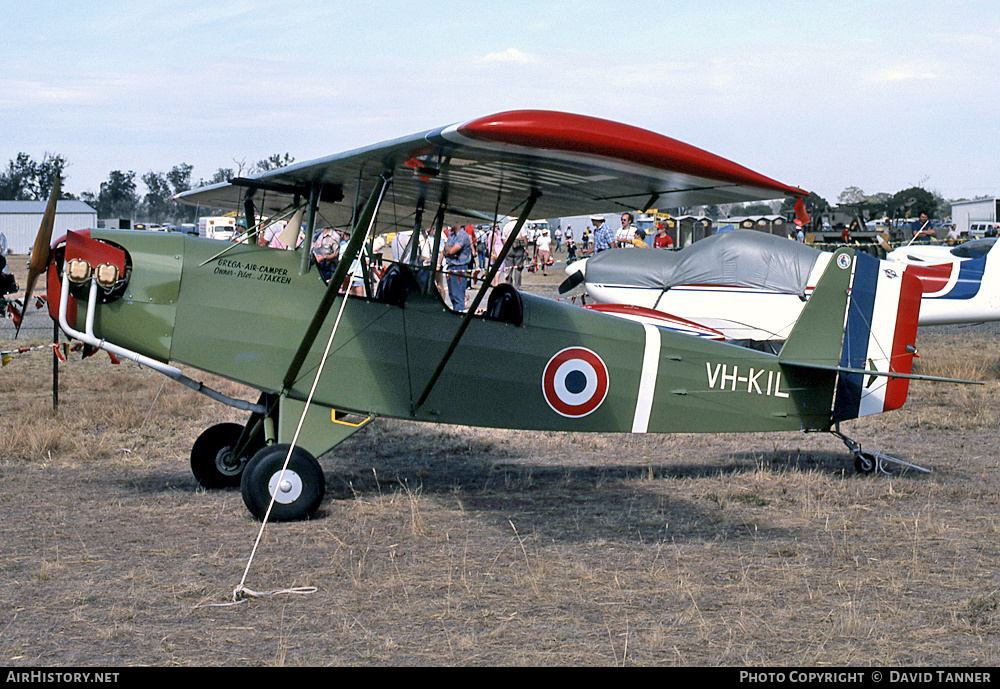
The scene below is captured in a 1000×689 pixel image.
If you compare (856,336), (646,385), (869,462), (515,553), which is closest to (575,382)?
(646,385)

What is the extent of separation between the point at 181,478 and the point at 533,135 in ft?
15.4

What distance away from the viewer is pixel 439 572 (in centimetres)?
537

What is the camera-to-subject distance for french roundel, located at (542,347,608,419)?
7215mm

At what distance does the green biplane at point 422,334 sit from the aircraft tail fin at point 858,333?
1 cm

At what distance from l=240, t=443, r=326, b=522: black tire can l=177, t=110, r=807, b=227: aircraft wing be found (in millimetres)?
1717

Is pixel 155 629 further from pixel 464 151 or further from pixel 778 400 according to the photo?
pixel 778 400

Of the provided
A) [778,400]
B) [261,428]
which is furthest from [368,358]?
[778,400]

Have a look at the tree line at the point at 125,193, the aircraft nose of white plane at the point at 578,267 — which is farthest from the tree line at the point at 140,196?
the aircraft nose of white plane at the point at 578,267

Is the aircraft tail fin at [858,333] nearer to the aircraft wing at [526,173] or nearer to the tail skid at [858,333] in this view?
the tail skid at [858,333]

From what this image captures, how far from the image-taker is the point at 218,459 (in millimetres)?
7395

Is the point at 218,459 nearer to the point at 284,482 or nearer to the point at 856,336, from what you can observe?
the point at 284,482

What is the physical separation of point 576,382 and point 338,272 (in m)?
2.22

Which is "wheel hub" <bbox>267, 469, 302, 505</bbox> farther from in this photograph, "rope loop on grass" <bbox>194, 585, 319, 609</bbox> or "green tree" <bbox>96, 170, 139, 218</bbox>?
"green tree" <bbox>96, 170, 139, 218</bbox>

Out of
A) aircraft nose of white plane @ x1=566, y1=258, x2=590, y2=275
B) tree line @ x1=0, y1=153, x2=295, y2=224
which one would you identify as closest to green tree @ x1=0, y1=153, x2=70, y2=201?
tree line @ x1=0, y1=153, x2=295, y2=224
